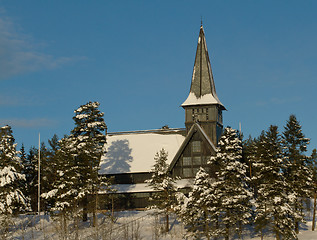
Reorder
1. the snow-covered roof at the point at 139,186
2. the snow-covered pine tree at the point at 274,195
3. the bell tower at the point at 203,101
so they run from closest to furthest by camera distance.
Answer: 1. the snow-covered pine tree at the point at 274,195
2. the snow-covered roof at the point at 139,186
3. the bell tower at the point at 203,101

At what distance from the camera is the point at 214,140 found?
225 feet

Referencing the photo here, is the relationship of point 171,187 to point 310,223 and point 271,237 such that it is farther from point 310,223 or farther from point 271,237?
point 310,223

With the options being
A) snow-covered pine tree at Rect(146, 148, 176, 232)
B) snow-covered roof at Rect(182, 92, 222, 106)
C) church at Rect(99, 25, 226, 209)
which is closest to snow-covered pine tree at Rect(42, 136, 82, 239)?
snow-covered pine tree at Rect(146, 148, 176, 232)

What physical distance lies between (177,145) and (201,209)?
882 inches

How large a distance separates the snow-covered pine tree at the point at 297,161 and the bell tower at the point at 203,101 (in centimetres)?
1444

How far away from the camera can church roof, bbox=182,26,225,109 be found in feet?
235

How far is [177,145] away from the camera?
70062mm

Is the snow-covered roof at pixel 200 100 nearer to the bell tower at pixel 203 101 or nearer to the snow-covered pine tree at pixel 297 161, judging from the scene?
the bell tower at pixel 203 101

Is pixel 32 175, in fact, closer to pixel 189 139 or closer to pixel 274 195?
pixel 189 139

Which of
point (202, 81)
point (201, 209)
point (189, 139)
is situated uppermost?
point (202, 81)

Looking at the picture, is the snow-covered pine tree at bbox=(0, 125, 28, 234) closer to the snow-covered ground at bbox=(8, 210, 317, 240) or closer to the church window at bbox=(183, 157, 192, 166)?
the snow-covered ground at bbox=(8, 210, 317, 240)

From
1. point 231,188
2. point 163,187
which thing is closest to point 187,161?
point 163,187

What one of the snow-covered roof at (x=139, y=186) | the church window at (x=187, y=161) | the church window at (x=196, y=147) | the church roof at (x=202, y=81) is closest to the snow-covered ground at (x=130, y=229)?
the snow-covered roof at (x=139, y=186)

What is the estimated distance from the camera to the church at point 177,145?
64062mm
